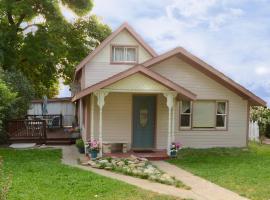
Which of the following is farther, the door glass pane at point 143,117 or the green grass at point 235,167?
the door glass pane at point 143,117

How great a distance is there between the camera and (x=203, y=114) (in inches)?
816

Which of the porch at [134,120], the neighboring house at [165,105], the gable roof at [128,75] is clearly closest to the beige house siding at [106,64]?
the neighboring house at [165,105]

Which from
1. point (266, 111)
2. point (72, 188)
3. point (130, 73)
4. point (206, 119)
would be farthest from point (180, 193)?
point (266, 111)

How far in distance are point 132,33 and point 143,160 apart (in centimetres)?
740

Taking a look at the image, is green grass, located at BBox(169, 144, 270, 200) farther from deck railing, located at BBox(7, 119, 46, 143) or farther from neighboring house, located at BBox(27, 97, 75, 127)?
neighboring house, located at BBox(27, 97, 75, 127)

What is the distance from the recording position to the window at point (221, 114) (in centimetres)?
2088

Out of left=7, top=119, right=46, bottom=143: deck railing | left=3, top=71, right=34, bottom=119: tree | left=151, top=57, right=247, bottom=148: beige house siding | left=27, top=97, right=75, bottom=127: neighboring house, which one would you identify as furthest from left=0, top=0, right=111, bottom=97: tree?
left=151, top=57, right=247, bottom=148: beige house siding

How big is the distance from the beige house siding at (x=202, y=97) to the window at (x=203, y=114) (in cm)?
25

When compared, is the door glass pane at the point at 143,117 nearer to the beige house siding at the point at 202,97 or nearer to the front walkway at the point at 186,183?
the beige house siding at the point at 202,97

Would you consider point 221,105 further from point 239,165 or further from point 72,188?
point 72,188

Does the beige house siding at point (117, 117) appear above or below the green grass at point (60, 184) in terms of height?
above

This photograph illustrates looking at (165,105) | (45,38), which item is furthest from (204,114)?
(45,38)

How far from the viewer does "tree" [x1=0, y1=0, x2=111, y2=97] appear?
1248 inches

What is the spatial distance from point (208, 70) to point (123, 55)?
448cm
